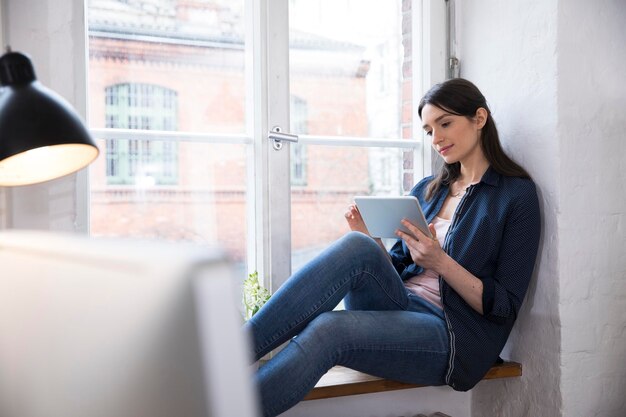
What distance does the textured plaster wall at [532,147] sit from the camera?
6.51 feet

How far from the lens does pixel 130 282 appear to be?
0.35 metres

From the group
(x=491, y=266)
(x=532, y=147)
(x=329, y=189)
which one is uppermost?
(x=532, y=147)

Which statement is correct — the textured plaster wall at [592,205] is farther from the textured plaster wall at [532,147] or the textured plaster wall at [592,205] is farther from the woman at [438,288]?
the woman at [438,288]

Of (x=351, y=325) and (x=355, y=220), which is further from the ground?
(x=355, y=220)

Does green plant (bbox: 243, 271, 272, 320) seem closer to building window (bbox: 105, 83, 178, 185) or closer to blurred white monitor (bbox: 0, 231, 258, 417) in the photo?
building window (bbox: 105, 83, 178, 185)

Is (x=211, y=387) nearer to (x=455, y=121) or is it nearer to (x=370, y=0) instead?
(x=455, y=121)

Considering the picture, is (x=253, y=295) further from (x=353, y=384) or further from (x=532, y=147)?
(x=532, y=147)

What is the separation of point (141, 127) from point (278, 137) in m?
0.46

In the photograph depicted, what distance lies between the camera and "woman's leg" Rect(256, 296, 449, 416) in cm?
159

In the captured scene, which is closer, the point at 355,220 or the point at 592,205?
the point at 592,205

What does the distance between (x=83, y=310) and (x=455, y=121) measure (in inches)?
73.0

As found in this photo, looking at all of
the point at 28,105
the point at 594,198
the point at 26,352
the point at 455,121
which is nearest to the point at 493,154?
the point at 455,121

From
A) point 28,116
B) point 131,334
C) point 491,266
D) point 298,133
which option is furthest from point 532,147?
point 131,334

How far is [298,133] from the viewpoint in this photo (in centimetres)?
229
